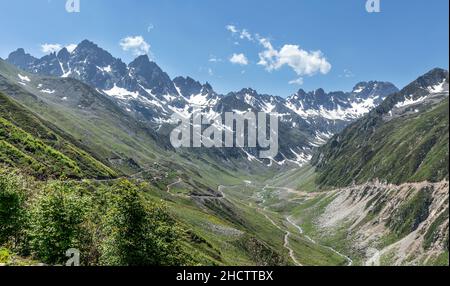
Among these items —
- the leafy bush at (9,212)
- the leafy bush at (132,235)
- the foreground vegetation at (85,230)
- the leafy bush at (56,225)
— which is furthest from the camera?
the leafy bush at (9,212)

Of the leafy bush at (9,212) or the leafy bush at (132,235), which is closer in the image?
the leafy bush at (132,235)

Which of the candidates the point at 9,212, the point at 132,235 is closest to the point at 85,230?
the point at 132,235

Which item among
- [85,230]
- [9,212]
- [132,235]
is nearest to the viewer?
[132,235]

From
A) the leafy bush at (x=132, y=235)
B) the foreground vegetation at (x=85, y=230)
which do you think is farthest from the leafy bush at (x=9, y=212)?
the leafy bush at (x=132, y=235)

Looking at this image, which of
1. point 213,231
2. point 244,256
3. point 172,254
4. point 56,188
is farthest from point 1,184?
point 213,231

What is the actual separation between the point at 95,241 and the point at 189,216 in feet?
449

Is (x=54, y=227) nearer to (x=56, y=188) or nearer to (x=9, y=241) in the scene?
(x=56, y=188)

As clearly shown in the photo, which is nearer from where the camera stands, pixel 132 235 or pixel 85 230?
pixel 132 235

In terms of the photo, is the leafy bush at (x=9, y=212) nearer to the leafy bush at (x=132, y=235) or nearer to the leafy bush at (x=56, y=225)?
the leafy bush at (x=56, y=225)

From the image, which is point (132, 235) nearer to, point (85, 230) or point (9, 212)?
Result: point (85, 230)

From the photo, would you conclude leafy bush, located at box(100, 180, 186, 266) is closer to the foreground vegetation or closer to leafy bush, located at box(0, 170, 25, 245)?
the foreground vegetation

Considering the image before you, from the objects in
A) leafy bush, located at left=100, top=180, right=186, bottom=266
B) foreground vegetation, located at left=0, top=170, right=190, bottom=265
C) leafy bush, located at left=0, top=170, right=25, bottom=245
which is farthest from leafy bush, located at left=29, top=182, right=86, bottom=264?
leafy bush, located at left=100, top=180, right=186, bottom=266

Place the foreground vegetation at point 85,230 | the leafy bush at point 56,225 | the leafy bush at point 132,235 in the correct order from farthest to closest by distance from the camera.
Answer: the leafy bush at point 56,225
the foreground vegetation at point 85,230
the leafy bush at point 132,235
